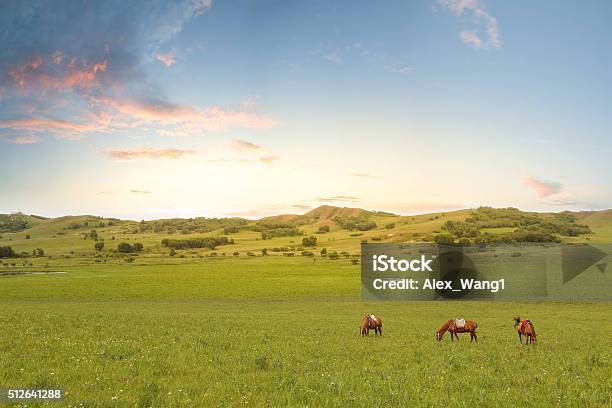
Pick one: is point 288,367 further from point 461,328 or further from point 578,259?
point 578,259

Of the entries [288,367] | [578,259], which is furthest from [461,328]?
[578,259]

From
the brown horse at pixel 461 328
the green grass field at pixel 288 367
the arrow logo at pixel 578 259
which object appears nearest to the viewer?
the green grass field at pixel 288 367

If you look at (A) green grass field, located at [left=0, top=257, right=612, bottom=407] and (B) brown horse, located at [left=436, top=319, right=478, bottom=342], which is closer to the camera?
(A) green grass field, located at [left=0, top=257, right=612, bottom=407]

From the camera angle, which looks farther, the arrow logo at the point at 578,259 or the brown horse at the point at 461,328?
the arrow logo at the point at 578,259

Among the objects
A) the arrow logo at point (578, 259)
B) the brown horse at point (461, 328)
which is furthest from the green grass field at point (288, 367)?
the arrow logo at point (578, 259)

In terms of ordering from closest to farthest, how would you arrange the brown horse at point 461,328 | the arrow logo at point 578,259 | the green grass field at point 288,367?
1. the green grass field at point 288,367
2. the brown horse at point 461,328
3. the arrow logo at point 578,259

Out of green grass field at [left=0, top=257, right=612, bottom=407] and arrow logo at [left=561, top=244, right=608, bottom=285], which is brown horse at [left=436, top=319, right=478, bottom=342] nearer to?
green grass field at [left=0, top=257, right=612, bottom=407]

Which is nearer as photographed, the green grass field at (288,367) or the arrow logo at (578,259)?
the green grass field at (288,367)

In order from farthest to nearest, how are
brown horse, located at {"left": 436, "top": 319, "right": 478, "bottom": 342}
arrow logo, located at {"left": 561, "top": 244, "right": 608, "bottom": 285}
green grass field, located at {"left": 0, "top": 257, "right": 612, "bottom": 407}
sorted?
1. arrow logo, located at {"left": 561, "top": 244, "right": 608, "bottom": 285}
2. brown horse, located at {"left": 436, "top": 319, "right": 478, "bottom": 342}
3. green grass field, located at {"left": 0, "top": 257, "right": 612, "bottom": 407}

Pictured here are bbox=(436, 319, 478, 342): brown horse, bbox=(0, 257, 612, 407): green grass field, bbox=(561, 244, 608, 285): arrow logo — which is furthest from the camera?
bbox=(561, 244, 608, 285): arrow logo

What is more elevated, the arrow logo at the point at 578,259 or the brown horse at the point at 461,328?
the brown horse at the point at 461,328

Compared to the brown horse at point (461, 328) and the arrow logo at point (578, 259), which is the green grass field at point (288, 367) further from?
the arrow logo at point (578, 259)

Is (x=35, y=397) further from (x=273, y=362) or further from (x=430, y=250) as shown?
(x=430, y=250)

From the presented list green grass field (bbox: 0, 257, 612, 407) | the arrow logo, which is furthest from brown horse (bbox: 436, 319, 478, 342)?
the arrow logo
